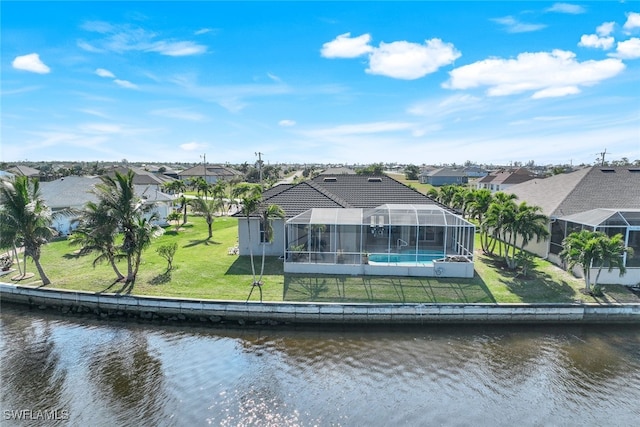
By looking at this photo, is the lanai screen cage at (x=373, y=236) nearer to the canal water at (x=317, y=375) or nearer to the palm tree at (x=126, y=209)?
the canal water at (x=317, y=375)

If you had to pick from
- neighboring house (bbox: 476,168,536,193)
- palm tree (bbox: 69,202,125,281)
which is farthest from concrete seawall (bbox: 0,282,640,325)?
neighboring house (bbox: 476,168,536,193)

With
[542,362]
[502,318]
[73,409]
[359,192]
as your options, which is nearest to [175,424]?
[73,409]

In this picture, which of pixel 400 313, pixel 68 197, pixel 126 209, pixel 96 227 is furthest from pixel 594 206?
pixel 68 197

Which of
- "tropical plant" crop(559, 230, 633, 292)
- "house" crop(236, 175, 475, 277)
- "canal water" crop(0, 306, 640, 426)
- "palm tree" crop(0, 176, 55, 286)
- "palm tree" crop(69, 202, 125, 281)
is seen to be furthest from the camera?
"house" crop(236, 175, 475, 277)

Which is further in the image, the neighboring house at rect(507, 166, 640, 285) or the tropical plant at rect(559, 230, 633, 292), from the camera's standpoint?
the neighboring house at rect(507, 166, 640, 285)

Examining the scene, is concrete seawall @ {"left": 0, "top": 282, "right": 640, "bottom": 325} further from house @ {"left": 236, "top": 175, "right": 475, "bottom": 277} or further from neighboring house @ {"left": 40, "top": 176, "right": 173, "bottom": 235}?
neighboring house @ {"left": 40, "top": 176, "right": 173, "bottom": 235}

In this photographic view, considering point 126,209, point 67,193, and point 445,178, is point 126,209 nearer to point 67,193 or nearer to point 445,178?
point 67,193

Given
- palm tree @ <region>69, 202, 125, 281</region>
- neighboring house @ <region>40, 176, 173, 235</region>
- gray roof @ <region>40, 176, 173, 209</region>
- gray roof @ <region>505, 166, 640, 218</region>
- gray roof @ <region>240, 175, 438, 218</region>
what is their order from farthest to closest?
1. gray roof @ <region>40, 176, 173, 209</region>
2. neighboring house @ <region>40, 176, 173, 235</region>
3. gray roof @ <region>240, 175, 438, 218</region>
4. gray roof @ <region>505, 166, 640, 218</region>
5. palm tree @ <region>69, 202, 125, 281</region>

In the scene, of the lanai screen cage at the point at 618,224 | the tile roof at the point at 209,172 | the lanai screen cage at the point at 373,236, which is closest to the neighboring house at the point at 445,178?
the tile roof at the point at 209,172
